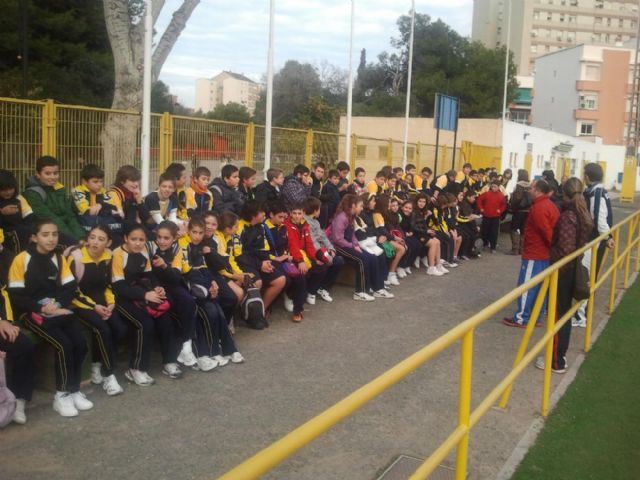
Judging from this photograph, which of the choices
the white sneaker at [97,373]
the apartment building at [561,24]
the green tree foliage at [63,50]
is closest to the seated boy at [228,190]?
the white sneaker at [97,373]

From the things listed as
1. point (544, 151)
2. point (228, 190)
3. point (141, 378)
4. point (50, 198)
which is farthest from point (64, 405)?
point (544, 151)

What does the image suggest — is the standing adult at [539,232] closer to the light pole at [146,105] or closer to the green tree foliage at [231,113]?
the light pole at [146,105]

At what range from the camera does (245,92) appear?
3780 inches

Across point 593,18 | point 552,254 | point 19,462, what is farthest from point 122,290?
point 593,18

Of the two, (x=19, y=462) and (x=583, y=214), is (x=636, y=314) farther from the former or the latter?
(x=19, y=462)

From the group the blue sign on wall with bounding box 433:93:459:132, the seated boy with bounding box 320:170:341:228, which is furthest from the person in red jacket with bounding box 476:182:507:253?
the seated boy with bounding box 320:170:341:228

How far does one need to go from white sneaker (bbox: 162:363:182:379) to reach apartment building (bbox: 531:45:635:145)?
65324 millimetres

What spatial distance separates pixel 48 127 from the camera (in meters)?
8.29

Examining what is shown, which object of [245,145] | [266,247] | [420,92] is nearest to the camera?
[266,247]

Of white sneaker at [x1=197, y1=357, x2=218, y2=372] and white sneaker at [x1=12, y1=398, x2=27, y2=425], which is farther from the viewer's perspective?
white sneaker at [x1=197, y1=357, x2=218, y2=372]

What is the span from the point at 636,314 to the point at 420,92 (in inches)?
1727

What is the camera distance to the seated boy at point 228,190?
852 centimetres

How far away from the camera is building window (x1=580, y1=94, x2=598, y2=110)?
66375mm

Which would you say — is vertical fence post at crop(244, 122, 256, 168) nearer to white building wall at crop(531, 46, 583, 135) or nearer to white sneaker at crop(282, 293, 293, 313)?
white sneaker at crop(282, 293, 293, 313)
